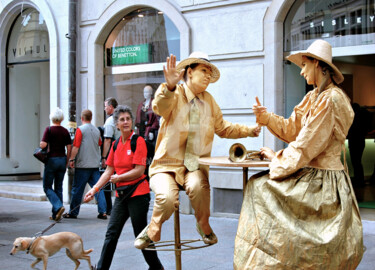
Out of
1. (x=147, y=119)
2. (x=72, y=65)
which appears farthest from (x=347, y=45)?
(x=72, y=65)

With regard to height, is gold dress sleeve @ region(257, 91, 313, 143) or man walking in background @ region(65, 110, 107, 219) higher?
gold dress sleeve @ region(257, 91, 313, 143)

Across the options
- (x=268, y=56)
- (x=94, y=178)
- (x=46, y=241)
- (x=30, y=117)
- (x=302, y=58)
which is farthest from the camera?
(x=30, y=117)

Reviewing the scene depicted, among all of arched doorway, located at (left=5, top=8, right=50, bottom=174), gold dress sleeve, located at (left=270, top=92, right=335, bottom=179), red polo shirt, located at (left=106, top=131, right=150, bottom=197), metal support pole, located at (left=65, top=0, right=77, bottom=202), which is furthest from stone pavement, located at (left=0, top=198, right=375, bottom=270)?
arched doorway, located at (left=5, top=8, right=50, bottom=174)

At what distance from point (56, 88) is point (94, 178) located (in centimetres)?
256

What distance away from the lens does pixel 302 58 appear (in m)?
4.27

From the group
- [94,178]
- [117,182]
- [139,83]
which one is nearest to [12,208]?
[94,178]

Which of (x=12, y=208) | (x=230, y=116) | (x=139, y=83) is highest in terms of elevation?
(x=139, y=83)

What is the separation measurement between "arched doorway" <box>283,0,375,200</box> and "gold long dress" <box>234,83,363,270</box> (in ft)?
14.2

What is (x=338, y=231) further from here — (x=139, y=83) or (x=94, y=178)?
(x=139, y=83)

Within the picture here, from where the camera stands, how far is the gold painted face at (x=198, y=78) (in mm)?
4648

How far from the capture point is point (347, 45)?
8.23 m

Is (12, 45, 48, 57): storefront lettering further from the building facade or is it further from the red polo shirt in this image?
the red polo shirt

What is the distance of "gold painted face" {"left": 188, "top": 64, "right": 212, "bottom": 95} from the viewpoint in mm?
4648

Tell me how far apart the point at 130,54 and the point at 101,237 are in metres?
4.30
